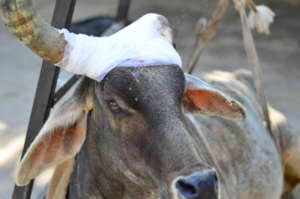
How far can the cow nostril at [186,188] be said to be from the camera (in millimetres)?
2391

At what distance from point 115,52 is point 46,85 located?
2.03 ft

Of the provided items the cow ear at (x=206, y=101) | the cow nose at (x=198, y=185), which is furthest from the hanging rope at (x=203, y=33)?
the cow nose at (x=198, y=185)

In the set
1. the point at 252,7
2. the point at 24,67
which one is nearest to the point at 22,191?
the point at 252,7

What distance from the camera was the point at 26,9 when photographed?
2393mm

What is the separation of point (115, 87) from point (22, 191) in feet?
3.28

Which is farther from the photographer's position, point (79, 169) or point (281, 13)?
point (281, 13)

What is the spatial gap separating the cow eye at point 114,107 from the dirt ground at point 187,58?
6.58 ft

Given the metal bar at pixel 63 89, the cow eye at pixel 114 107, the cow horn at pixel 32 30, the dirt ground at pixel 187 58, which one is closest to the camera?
the cow horn at pixel 32 30

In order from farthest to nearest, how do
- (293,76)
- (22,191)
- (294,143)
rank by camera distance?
(293,76), (294,143), (22,191)

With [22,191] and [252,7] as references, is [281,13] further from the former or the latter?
[22,191]

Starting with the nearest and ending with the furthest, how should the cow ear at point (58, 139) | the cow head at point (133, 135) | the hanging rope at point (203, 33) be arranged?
the cow head at point (133, 135) → the cow ear at point (58, 139) → the hanging rope at point (203, 33)

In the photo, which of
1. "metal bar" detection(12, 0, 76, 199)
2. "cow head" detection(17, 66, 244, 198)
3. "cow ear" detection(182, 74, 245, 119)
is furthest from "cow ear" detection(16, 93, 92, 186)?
"cow ear" detection(182, 74, 245, 119)

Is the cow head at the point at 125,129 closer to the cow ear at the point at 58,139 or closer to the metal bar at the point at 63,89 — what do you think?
the cow ear at the point at 58,139

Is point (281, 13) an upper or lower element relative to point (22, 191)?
lower
